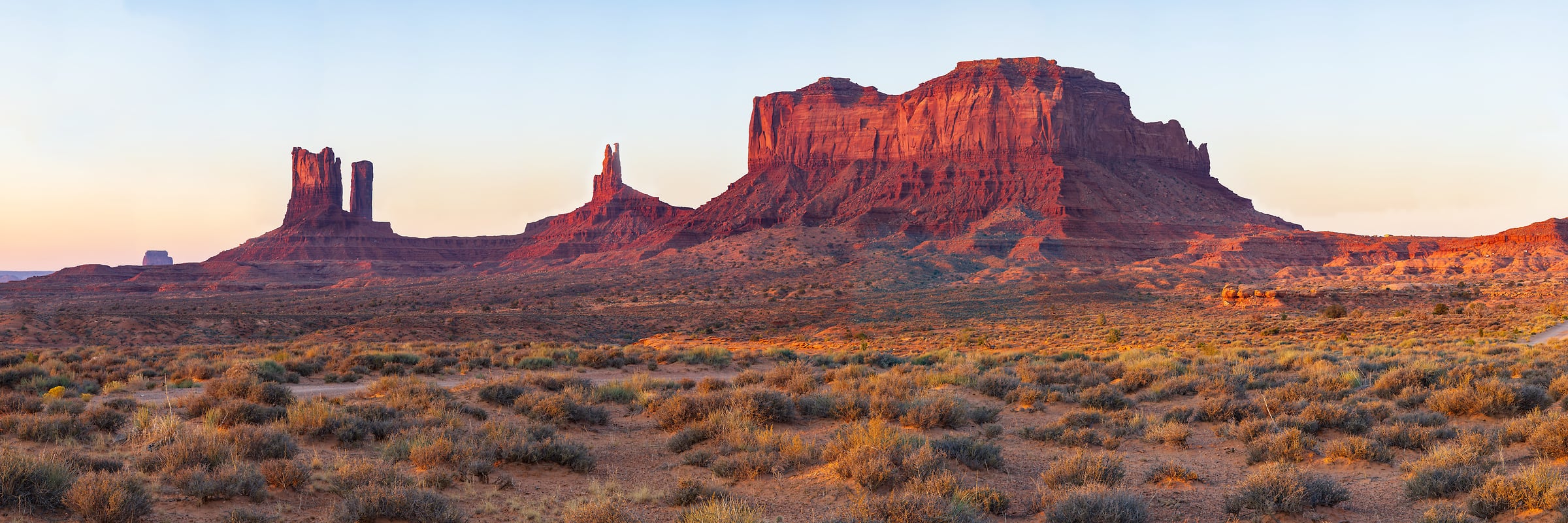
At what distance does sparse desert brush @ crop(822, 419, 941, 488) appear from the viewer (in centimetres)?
854

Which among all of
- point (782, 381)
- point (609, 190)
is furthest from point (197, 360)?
point (609, 190)

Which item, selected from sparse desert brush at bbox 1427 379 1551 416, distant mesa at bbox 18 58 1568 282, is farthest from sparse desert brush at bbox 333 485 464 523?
distant mesa at bbox 18 58 1568 282

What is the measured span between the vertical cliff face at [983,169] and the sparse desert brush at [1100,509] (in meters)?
91.4

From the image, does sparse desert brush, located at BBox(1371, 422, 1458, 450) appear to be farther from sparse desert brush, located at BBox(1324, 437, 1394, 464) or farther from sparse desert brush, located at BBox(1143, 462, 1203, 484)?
sparse desert brush, located at BBox(1143, 462, 1203, 484)

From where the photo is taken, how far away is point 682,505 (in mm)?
8109

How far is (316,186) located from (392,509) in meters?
181

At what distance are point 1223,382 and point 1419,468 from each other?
6099 millimetres

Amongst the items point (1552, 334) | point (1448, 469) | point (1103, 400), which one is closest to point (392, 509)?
point (1448, 469)

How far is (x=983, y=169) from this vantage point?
387ft

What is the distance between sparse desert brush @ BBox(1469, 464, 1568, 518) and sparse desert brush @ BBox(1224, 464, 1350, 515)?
0.96 m

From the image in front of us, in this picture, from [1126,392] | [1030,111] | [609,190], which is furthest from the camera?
[609,190]

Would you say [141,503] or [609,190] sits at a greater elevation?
[609,190]

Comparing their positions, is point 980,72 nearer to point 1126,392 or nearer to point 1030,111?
point 1030,111

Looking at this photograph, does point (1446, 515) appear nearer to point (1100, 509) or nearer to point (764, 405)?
point (1100, 509)
